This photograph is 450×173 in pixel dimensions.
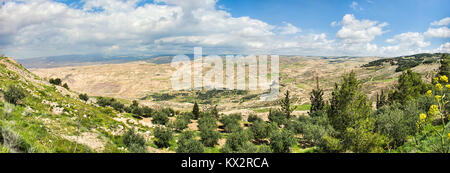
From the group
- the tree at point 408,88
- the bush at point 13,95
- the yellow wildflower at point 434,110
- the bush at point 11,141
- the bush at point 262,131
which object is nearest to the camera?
the yellow wildflower at point 434,110

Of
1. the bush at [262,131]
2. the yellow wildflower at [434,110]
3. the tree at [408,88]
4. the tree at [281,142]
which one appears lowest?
the bush at [262,131]

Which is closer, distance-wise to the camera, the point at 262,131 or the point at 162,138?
the point at 162,138

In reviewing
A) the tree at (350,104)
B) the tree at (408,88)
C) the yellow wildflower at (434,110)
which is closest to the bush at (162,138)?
the tree at (350,104)

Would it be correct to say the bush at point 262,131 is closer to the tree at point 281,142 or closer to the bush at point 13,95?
the tree at point 281,142

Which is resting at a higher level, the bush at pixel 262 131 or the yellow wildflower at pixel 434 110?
the yellow wildflower at pixel 434 110

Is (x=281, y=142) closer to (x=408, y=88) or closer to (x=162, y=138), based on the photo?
(x=162, y=138)

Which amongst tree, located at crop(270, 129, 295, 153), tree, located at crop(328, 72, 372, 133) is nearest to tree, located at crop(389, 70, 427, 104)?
tree, located at crop(328, 72, 372, 133)

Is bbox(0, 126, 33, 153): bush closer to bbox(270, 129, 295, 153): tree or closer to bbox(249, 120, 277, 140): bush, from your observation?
bbox(270, 129, 295, 153): tree

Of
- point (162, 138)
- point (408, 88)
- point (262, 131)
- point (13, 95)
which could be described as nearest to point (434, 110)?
point (162, 138)

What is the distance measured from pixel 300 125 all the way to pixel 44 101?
5127 centimetres

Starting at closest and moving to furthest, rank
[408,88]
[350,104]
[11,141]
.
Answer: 1. [11,141]
2. [350,104]
3. [408,88]

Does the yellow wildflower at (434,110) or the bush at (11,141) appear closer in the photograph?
the yellow wildflower at (434,110)
